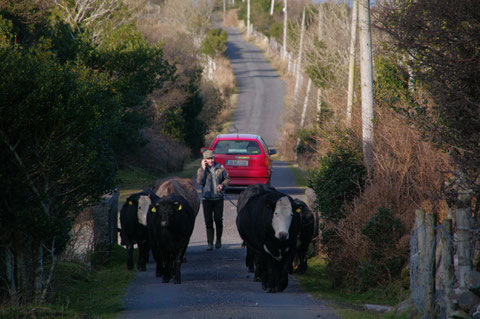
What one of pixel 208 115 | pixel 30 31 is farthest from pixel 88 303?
pixel 208 115

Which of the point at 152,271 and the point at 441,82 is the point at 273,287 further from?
the point at 441,82

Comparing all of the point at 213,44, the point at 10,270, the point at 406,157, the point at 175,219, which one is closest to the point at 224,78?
the point at 213,44

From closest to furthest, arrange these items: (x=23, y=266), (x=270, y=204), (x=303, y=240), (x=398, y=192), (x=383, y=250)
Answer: (x=23, y=266), (x=383, y=250), (x=270, y=204), (x=398, y=192), (x=303, y=240)

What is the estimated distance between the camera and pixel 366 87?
582 inches

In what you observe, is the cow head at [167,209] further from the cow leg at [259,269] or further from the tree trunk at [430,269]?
the tree trunk at [430,269]

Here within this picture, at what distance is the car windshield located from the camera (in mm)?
22781

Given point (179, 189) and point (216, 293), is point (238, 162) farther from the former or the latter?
point (216, 293)

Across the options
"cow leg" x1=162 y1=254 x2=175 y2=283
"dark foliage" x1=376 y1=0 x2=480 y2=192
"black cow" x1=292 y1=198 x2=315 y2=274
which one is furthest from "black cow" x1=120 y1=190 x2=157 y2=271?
"dark foliage" x1=376 y1=0 x2=480 y2=192

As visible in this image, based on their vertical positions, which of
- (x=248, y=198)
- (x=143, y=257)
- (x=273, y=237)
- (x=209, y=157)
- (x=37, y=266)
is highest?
(x=209, y=157)

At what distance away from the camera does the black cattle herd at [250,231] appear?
11211mm

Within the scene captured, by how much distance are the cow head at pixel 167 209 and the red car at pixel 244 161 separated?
410 inches

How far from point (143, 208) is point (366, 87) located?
5.40m

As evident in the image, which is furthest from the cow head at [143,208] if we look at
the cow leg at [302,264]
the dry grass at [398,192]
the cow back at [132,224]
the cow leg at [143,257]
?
the dry grass at [398,192]

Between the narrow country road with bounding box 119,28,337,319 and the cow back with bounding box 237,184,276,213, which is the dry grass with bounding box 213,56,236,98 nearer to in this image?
the narrow country road with bounding box 119,28,337,319
